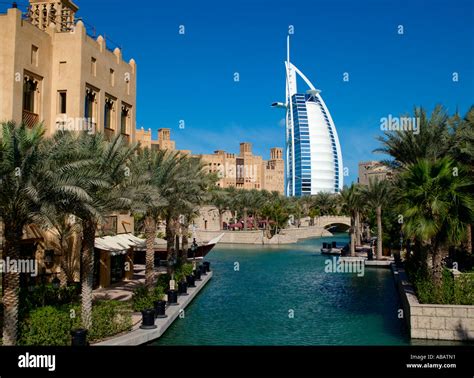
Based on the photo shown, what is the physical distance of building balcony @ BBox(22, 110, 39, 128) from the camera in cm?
1920

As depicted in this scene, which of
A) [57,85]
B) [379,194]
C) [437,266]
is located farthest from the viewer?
[379,194]

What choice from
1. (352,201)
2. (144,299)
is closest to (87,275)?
(144,299)

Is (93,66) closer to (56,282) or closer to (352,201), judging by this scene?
(56,282)

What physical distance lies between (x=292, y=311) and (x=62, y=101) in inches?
521

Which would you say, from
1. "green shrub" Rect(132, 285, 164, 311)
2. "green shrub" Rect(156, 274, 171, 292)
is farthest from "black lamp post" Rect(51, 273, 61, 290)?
"green shrub" Rect(156, 274, 171, 292)

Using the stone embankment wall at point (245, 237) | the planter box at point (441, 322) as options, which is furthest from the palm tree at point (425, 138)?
the stone embankment wall at point (245, 237)

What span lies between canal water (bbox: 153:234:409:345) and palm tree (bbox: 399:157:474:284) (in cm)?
338

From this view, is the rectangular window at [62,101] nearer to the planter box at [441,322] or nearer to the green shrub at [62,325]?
the green shrub at [62,325]

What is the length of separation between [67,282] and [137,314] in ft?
14.2

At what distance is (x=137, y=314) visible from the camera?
17.8m

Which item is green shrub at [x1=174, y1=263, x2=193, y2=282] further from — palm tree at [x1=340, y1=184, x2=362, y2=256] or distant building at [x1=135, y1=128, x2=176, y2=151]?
distant building at [x1=135, y1=128, x2=176, y2=151]

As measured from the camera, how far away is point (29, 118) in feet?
64.5
